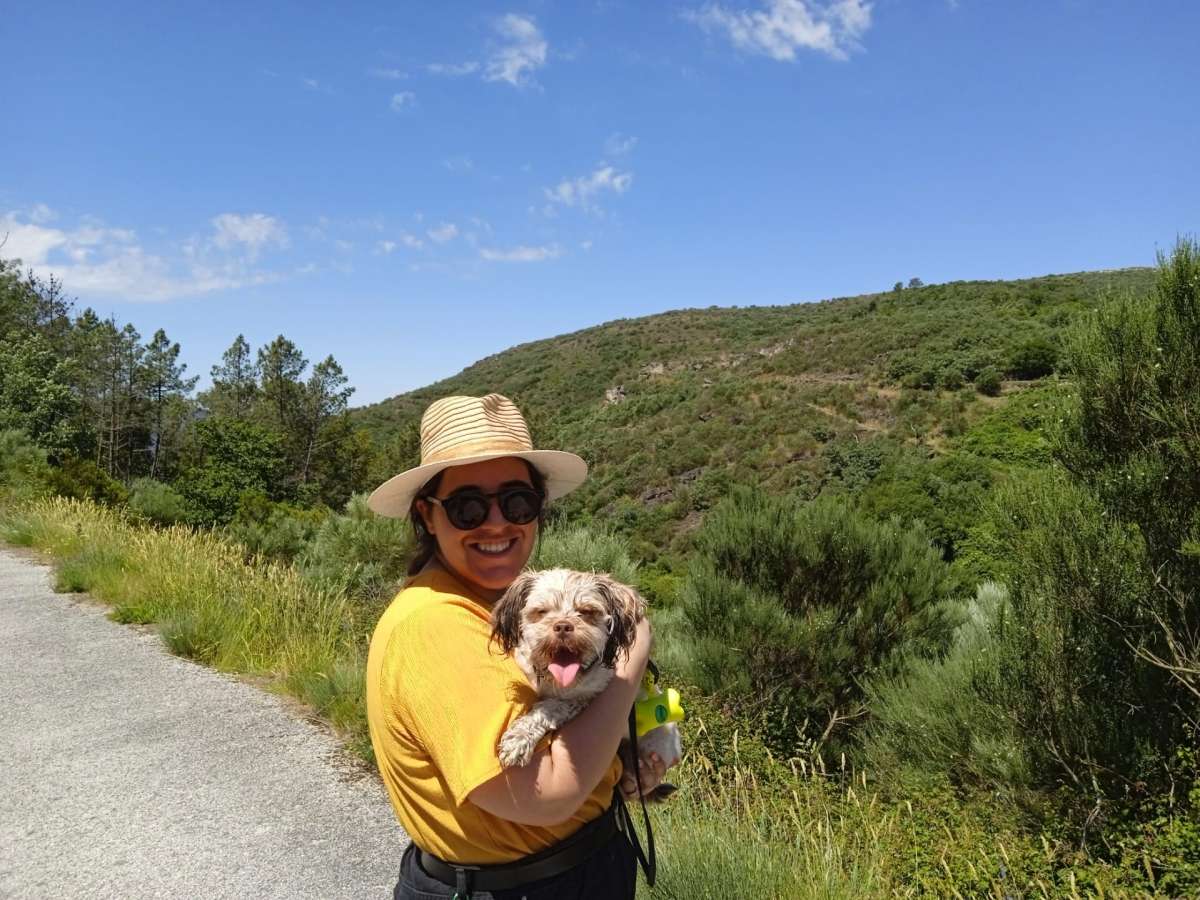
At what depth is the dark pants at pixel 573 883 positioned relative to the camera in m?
1.63

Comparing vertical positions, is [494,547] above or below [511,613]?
above

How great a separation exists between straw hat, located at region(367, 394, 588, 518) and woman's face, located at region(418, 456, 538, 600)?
46 mm

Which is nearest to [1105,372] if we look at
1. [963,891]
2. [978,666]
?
[978,666]

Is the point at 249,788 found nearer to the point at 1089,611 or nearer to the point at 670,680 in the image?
the point at 670,680

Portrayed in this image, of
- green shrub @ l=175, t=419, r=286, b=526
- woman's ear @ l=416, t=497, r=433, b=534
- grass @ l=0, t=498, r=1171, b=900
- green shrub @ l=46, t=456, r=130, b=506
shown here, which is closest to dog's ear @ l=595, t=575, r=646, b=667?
woman's ear @ l=416, t=497, r=433, b=534

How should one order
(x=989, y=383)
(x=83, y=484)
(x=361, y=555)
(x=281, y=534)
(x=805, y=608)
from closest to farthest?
(x=805, y=608) → (x=361, y=555) → (x=281, y=534) → (x=83, y=484) → (x=989, y=383)

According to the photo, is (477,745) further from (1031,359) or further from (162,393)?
(162,393)

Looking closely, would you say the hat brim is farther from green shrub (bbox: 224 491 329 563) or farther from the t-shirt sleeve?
green shrub (bbox: 224 491 329 563)

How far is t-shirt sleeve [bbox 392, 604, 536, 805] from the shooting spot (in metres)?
1.48

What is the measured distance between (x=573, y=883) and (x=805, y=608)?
7855mm

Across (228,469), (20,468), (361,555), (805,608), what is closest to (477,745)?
(805,608)

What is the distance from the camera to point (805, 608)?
9.09m

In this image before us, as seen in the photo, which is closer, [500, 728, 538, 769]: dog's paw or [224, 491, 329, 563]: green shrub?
[500, 728, 538, 769]: dog's paw

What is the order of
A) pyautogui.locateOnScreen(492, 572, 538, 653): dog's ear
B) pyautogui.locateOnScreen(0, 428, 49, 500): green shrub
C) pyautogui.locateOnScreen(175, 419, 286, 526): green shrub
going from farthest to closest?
1. pyautogui.locateOnScreen(175, 419, 286, 526): green shrub
2. pyautogui.locateOnScreen(0, 428, 49, 500): green shrub
3. pyautogui.locateOnScreen(492, 572, 538, 653): dog's ear
